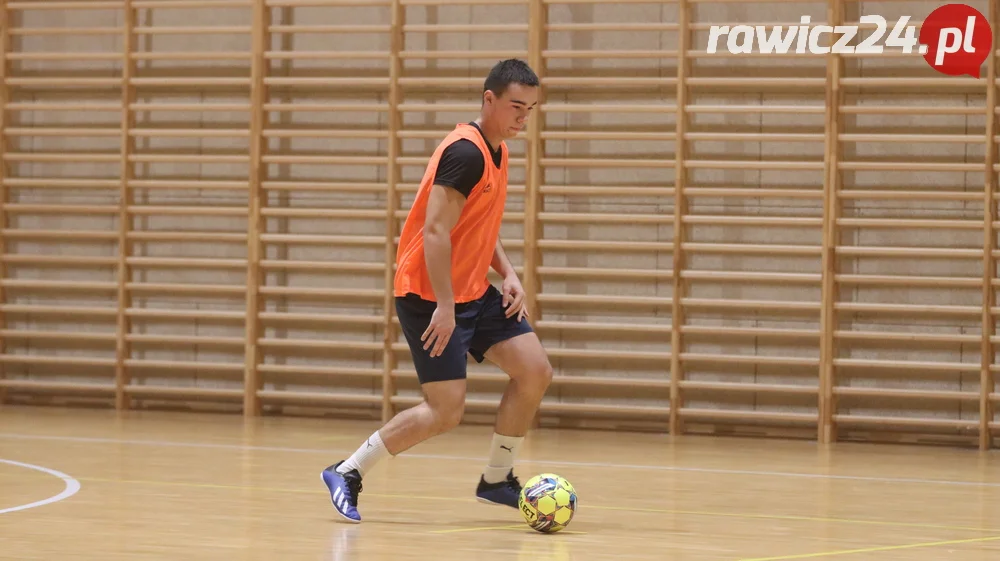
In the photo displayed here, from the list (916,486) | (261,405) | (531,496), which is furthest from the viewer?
(261,405)

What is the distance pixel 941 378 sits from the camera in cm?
783

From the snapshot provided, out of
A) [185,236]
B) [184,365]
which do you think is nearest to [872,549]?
[184,365]

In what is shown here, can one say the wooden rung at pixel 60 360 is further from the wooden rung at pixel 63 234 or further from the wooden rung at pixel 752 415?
the wooden rung at pixel 752 415

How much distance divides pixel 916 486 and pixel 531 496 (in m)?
2.30

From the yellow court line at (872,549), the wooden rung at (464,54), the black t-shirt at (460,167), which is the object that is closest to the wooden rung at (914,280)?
the wooden rung at (464,54)

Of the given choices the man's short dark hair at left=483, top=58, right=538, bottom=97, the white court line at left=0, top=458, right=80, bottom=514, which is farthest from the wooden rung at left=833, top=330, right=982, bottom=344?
the white court line at left=0, top=458, right=80, bottom=514

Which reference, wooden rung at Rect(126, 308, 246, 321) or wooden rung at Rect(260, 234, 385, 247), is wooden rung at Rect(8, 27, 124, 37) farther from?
wooden rung at Rect(126, 308, 246, 321)

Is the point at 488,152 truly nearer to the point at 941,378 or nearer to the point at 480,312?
the point at 480,312

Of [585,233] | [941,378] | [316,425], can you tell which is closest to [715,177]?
[585,233]

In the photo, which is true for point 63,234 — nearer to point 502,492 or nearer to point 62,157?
point 62,157

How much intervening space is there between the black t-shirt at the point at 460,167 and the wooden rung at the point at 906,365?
4.03 metres

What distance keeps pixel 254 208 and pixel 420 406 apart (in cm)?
448

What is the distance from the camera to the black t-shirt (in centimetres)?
424

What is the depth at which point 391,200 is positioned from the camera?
8.40m
